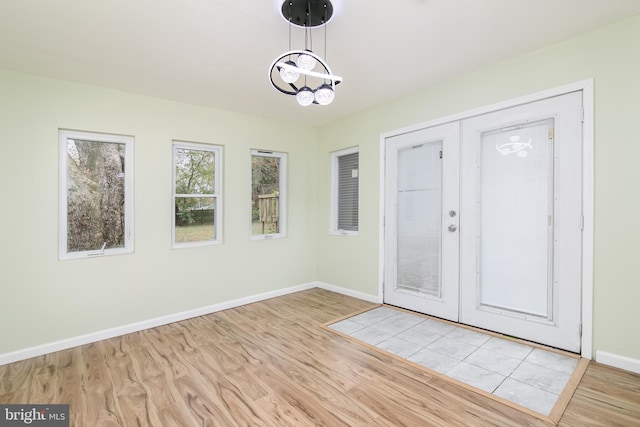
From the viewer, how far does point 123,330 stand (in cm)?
325

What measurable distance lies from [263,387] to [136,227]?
7.49 feet

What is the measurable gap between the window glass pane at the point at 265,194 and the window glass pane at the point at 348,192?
963 millimetres

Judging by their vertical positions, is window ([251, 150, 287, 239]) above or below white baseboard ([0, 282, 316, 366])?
above

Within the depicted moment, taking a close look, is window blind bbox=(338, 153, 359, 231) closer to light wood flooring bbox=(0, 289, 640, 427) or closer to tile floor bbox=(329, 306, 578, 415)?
tile floor bbox=(329, 306, 578, 415)

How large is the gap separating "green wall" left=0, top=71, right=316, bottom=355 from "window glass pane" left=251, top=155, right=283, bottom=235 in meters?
0.16

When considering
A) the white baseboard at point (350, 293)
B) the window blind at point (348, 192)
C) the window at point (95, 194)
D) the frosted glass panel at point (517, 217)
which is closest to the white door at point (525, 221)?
the frosted glass panel at point (517, 217)

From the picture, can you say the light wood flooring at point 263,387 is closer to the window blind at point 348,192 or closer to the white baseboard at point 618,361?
the white baseboard at point 618,361

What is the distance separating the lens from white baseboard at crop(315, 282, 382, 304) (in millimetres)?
4156

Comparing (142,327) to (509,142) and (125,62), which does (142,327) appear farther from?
(509,142)

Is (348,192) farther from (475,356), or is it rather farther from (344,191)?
(475,356)

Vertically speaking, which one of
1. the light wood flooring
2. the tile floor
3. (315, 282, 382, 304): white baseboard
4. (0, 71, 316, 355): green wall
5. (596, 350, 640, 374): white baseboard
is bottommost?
the light wood flooring

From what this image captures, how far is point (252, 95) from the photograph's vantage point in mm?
3562

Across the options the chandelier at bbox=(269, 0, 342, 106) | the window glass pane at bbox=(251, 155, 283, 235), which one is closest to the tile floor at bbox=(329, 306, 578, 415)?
the window glass pane at bbox=(251, 155, 283, 235)

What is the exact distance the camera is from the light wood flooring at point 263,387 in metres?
1.91
